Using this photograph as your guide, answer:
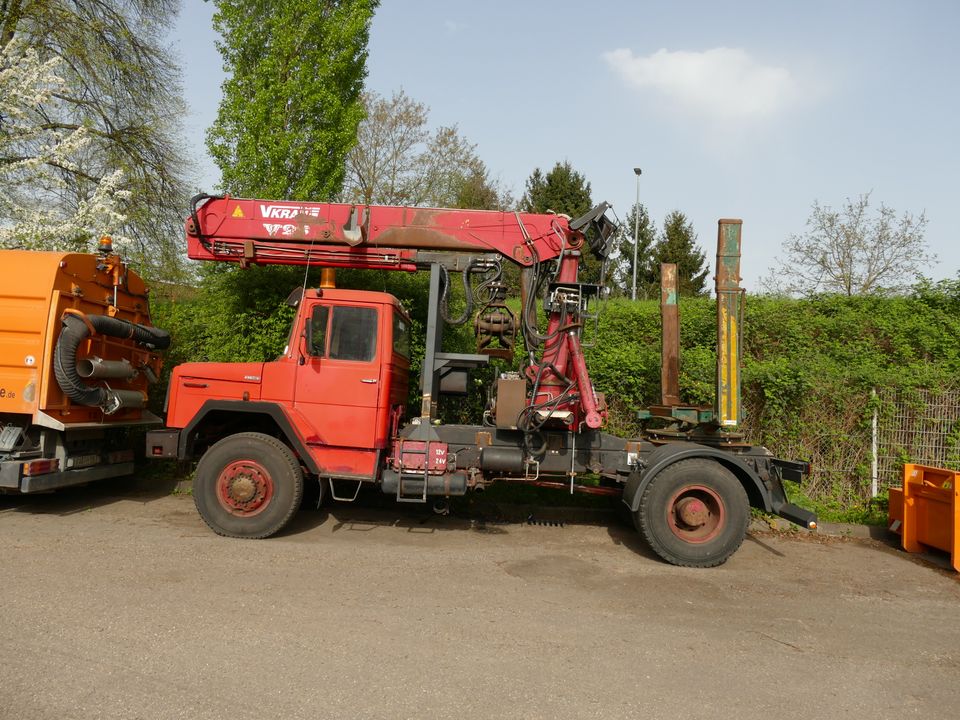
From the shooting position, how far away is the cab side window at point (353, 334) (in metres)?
6.50

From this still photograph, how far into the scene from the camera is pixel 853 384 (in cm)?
822

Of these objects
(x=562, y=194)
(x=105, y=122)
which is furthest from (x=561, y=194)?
(x=105, y=122)

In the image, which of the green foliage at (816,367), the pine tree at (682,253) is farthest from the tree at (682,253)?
the green foliage at (816,367)

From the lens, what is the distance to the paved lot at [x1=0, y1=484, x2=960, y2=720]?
3.36 metres

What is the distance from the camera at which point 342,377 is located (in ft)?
21.1

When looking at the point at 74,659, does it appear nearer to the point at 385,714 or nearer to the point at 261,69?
the point at 385,714

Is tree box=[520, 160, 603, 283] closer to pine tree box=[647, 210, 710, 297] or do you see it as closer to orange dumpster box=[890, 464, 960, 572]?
pine tree box=[647, 210, 710, 297]

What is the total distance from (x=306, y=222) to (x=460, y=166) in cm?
2142

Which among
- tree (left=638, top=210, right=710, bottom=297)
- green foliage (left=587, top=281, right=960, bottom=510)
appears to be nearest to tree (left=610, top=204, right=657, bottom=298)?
tree (left=638, top=210, right=710, bottom=297)

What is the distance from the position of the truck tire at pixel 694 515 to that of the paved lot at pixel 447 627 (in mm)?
222

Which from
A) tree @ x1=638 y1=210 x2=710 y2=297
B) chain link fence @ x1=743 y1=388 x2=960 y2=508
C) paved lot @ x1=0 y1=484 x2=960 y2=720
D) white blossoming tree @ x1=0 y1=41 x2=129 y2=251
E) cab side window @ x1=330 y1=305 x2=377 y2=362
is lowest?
paved lot @ x1=0 y1=484 x2=960 y2=720

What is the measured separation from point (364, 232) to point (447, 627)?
4400 millimetres

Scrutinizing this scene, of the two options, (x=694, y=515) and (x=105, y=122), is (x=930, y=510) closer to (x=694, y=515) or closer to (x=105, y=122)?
(x=694, y=515)

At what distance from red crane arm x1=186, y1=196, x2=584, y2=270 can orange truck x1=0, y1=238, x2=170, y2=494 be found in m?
1.47
